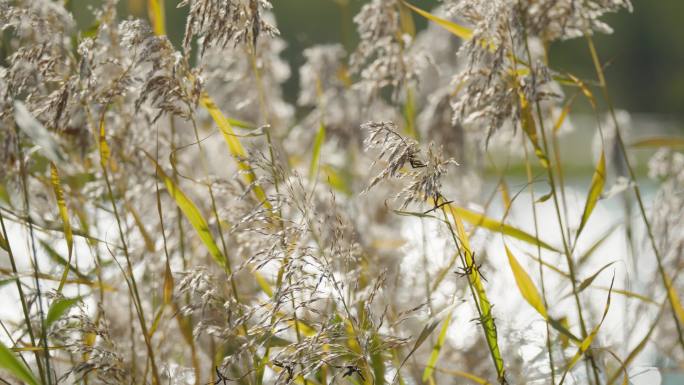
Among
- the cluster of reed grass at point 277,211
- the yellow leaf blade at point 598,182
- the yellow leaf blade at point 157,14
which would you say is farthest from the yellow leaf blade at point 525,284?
the yellow leaf blade at point 157,14

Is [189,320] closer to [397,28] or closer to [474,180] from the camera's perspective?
[397,28]

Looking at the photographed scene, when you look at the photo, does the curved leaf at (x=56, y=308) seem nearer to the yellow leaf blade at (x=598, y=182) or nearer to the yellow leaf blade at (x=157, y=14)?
the yellow leaf blade at (x=157, y=14)

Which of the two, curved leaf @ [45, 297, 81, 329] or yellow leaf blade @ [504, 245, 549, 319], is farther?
yellow leaf blade @ [504, 245, 549, 319]

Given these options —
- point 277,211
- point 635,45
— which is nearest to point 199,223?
point 277,211

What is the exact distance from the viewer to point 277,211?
1.58m

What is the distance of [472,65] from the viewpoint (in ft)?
5.84

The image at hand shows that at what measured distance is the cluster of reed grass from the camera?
1551 millimetres

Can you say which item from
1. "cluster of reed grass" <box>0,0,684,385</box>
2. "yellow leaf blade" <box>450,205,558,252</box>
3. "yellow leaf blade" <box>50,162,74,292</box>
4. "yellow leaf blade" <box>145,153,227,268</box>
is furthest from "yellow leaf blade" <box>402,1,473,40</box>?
"yellow leaf blade" <box>50,162,74,292</box>

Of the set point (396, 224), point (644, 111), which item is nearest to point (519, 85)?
point (396, 224)

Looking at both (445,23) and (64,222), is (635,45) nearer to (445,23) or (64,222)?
(445,23)

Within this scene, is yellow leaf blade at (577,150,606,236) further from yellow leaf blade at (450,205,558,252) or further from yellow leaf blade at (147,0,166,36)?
yellow leaf blade at (147,0,166,36)

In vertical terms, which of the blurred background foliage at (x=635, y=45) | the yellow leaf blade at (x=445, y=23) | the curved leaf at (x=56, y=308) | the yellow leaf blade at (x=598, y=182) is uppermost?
the blurred background foliage at (x=635, y=45)

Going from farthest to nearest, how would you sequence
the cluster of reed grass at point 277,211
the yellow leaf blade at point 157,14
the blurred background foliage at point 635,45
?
1. the blurred background foliage at point 635,45
2. the yellow leaf blade at point 157,14
3. the cluster of reed grass at point 277,211

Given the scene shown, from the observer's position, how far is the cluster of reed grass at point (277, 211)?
5.09 ft
